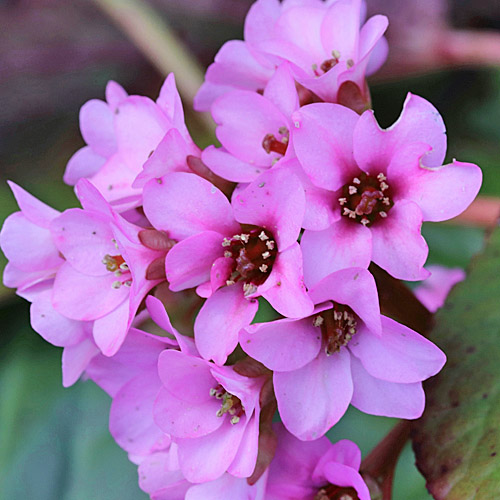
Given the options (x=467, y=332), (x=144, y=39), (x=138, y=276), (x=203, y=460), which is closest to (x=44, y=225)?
(x=138, y=276)

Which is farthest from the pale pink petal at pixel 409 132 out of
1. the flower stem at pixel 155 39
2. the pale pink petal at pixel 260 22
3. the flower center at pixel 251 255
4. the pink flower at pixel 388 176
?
the flower stem at pixel 155 39

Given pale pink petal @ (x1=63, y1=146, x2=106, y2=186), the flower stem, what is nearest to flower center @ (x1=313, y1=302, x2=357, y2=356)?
pale pink petal @ (x1=63, y1=146, x2=106, y2=186)

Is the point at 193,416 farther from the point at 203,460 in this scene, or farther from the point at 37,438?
the point at 37,438

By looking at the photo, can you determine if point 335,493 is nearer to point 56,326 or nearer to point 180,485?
point 180,485

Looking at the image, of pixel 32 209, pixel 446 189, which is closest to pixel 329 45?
pixel 446 189

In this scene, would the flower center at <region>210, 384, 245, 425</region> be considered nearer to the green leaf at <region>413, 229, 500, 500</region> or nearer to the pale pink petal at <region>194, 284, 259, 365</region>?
the pale pink petal at <region>194, 284, 259, 365</region>

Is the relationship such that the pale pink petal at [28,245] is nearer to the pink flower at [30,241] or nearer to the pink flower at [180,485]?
the pink flower at [30,241]
